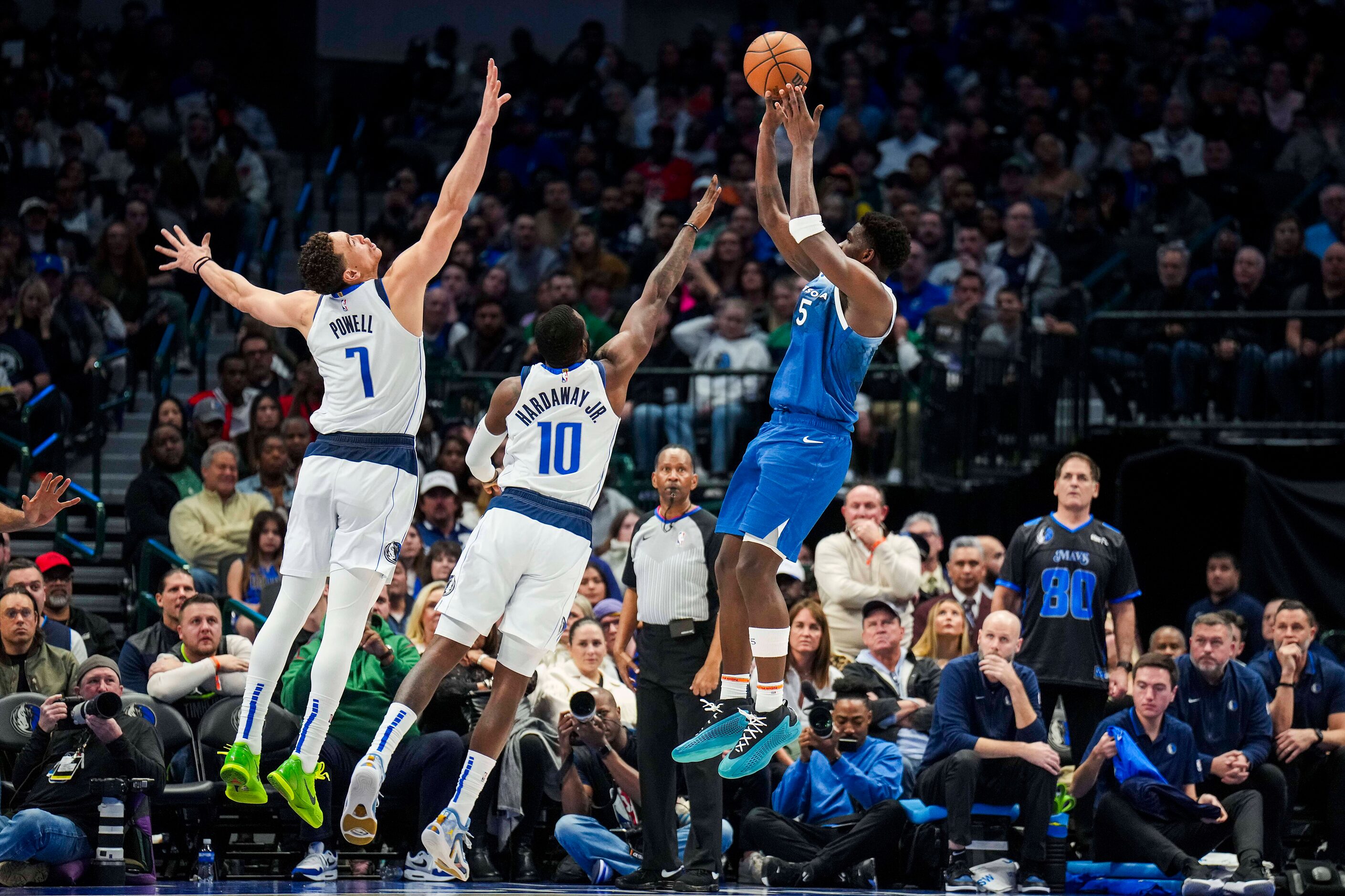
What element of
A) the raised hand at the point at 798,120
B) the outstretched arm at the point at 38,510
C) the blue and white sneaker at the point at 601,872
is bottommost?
the blue and white sneaker at the point at 601,872

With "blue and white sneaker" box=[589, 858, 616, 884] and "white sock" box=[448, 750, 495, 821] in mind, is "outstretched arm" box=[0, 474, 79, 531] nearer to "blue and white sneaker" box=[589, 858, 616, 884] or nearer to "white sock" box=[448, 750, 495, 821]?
"white sock" box=[448, 750, 495, 821]

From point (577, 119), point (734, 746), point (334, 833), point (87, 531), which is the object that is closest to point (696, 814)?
point (734, 746)

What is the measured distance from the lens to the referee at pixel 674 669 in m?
9.61

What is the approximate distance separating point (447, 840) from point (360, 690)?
257cm

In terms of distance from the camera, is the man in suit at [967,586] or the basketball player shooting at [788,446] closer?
the basketball player shooting at [788,446]

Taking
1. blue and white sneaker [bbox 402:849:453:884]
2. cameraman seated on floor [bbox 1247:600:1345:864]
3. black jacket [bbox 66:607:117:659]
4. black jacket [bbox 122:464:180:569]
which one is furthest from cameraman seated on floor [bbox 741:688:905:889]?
black jacket [bbox 122:464:180:569]

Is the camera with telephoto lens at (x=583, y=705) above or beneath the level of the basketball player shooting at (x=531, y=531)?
beneath

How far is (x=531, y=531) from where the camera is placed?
27.3 feet

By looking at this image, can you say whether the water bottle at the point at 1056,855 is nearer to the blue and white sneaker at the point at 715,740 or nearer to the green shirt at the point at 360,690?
the blue and white sneaker at the point at 715,740

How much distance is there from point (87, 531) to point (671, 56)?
9656 millimetres

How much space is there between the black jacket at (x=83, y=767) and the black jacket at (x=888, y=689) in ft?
13.5

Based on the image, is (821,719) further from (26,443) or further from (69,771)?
(26,443)

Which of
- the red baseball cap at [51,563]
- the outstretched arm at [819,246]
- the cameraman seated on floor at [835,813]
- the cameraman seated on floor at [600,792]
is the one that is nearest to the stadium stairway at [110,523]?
the red baseball cap at [51,563]

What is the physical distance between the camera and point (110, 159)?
19.1 metres
